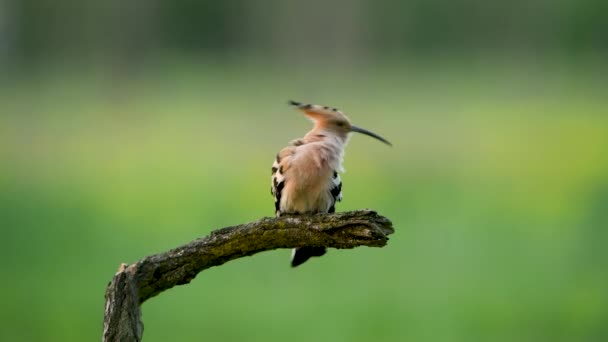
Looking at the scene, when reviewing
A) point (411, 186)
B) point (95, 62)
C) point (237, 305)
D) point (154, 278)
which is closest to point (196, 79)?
point (95, 62)

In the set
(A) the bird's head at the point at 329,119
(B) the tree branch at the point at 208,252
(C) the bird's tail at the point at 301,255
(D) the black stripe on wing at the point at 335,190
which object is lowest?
(B) the tree branch at the point at 208,252

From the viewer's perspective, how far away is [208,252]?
88.6 inches

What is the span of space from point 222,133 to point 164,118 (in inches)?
46.4

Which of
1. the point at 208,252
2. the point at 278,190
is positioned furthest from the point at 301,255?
the point at 208,252

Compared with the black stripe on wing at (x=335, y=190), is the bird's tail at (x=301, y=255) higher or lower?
lower

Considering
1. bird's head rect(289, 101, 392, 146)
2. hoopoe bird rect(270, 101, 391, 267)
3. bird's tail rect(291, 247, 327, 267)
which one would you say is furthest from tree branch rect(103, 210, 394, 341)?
bird's head rect(289, 101, 392, 146)

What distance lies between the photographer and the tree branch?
2146 mm

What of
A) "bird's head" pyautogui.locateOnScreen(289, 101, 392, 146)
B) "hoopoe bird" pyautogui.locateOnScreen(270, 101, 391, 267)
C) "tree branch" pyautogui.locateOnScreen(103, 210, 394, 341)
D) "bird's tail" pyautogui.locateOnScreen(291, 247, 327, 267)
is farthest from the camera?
"bird's head" pyautogui.locateOnScreen(289, 101, 392, 146)

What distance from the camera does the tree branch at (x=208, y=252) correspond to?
2146 millimetres

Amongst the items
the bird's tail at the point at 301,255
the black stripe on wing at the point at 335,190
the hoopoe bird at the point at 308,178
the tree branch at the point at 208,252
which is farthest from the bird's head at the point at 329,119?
the tree branch at the point at 208,252

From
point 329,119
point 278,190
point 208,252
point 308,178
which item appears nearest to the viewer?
point 208,252

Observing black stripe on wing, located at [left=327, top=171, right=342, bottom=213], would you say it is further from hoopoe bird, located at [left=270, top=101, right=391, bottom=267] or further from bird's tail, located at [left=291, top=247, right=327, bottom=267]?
bird's tail, located at [left=291, top=247, right=327, bottom=267]

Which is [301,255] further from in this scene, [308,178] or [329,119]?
[329,119]

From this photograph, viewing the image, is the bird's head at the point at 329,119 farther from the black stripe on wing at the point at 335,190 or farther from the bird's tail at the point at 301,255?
the bird's tail at the point at 301,255
